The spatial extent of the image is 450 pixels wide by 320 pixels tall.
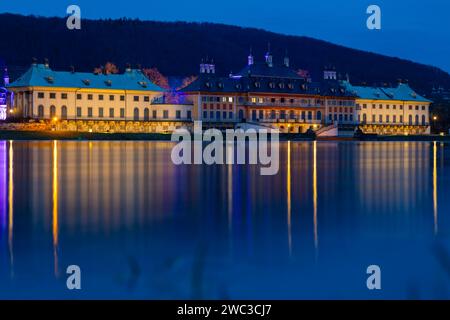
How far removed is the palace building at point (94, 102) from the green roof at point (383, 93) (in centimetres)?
2583

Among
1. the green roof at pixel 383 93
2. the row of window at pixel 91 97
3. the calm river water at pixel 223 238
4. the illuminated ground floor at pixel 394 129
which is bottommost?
the calm river water at pixel 223 238

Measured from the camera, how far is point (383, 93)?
355ft

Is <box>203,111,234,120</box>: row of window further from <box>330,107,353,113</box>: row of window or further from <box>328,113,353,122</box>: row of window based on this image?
A: <box>330,107,353,113</box>: row of window

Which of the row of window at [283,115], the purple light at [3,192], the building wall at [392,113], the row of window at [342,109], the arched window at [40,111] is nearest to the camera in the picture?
the purple light at [3,192]

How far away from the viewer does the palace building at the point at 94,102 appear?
84.9 m

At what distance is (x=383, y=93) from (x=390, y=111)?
2784mm

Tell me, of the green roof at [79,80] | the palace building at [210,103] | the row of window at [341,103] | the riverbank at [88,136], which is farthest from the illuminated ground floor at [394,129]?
the green roof at [79,80]

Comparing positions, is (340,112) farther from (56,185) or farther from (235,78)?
(56,185)

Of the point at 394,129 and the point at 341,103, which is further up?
the point at 341,103

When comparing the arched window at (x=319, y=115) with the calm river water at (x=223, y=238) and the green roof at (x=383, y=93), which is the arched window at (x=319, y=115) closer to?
the green roof at (x=383, y=93)

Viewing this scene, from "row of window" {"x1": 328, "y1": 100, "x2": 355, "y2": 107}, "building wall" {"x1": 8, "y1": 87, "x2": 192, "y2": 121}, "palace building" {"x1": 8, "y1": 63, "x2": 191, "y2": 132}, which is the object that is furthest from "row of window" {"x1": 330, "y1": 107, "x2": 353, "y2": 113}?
"palace building" {"x1": 8, "y1": 63, "x2": 191, "y2": 132}

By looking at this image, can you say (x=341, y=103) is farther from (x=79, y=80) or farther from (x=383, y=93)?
(x=79, y=80)

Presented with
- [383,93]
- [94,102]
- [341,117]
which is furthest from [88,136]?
[383,93]

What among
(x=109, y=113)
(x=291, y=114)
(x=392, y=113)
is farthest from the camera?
(x=392, y=113)
